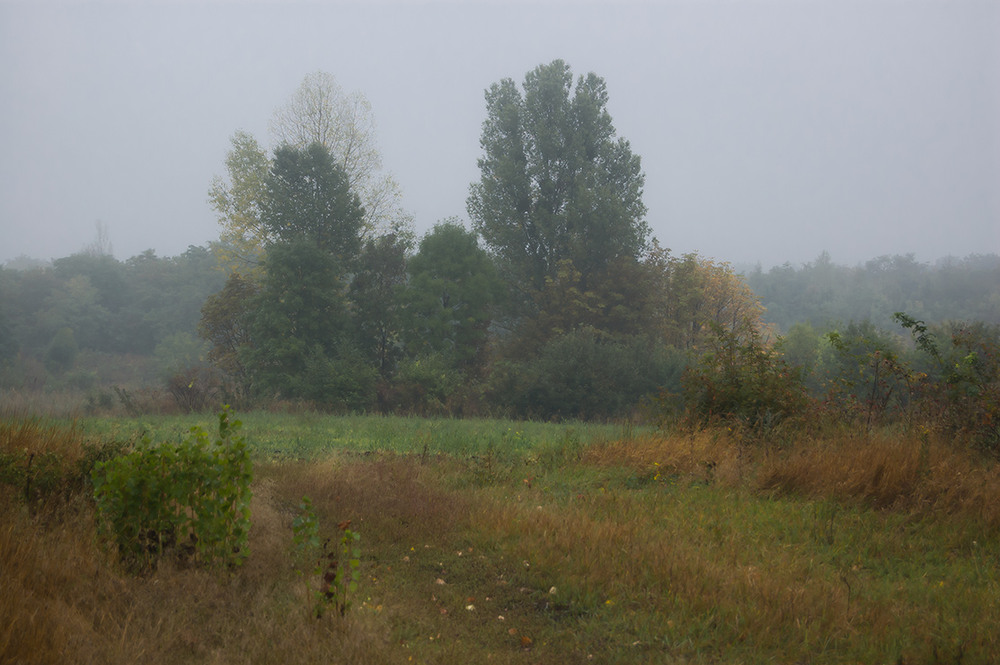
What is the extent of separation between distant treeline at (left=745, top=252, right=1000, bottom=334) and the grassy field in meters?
46.2

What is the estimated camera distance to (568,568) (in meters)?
5.52

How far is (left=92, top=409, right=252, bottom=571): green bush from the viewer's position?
16.4ft

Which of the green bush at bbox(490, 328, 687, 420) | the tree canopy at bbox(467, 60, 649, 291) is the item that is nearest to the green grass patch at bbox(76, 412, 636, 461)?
the green bush at bbox(490, 328, 687, 420)

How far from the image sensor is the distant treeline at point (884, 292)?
56.4 metres

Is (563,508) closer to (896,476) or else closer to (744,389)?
(896,476)

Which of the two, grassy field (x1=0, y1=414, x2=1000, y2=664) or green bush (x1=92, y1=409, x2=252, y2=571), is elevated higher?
green bush (x1=92, y1=409, x2=252, y2=571)

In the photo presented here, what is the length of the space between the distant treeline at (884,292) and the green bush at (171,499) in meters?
51.4

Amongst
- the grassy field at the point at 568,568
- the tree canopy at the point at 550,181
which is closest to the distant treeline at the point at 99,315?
the tree canopy at the point at 550,181

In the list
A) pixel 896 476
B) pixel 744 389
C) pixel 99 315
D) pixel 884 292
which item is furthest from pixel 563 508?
pixel 884 292

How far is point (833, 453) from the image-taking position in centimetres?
849

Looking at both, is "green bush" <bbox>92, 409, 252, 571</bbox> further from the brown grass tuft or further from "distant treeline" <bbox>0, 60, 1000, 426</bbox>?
"distant treeline" <bbox>0, 60, 1000, 426</bbox>

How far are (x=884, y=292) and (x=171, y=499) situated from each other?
7846 centimetres

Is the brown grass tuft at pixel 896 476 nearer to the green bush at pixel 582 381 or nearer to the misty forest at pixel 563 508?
the misty forest at pixel 563 508

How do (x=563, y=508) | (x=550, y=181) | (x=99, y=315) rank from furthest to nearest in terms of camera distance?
(x=99, y=315)
(x=550, y=181)
(x=563, y=508)
